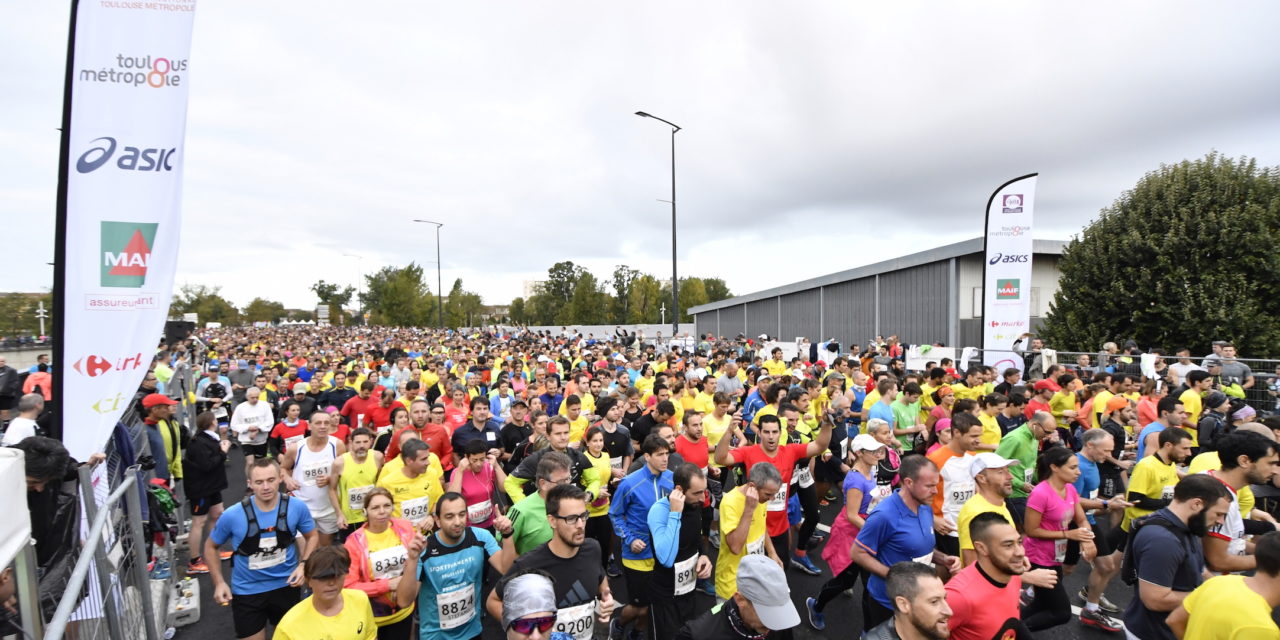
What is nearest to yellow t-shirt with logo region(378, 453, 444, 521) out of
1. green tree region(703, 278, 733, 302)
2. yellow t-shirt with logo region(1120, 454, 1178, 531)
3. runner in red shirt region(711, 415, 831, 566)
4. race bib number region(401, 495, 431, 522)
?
race bib number region(401, 495, 431, 522)

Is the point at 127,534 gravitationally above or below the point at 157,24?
below

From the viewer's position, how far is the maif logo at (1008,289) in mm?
15180

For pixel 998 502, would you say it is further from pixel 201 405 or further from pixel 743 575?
pixel 201 405

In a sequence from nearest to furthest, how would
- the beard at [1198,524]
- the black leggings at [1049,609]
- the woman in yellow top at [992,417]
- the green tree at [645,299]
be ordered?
the beard at [1198,524] → the black leggings at [1049,609] → the woman in yellow top at [992,417] → the green tree at [645,299]

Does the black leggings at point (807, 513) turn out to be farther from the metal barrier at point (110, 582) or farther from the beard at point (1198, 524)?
the metal barrier at point (110, 582)

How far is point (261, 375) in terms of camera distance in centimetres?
1240

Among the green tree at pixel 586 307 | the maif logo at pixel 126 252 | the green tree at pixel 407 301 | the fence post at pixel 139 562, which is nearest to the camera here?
the maif logo at pixel 126 252

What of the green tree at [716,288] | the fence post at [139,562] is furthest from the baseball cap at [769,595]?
the green tree at [716,288]

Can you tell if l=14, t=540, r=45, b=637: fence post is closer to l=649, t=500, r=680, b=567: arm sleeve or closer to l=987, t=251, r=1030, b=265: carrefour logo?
l=649, t=500, r=680, b=567: arm sleeve

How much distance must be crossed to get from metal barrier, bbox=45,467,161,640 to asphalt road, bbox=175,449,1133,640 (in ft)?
2.75

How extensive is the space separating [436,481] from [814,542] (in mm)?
4482

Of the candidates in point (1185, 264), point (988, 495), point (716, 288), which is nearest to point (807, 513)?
point (988, 495)

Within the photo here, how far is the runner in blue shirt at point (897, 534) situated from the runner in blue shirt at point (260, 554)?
397 centimetres

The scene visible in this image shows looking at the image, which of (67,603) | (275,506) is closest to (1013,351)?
(275,506)
